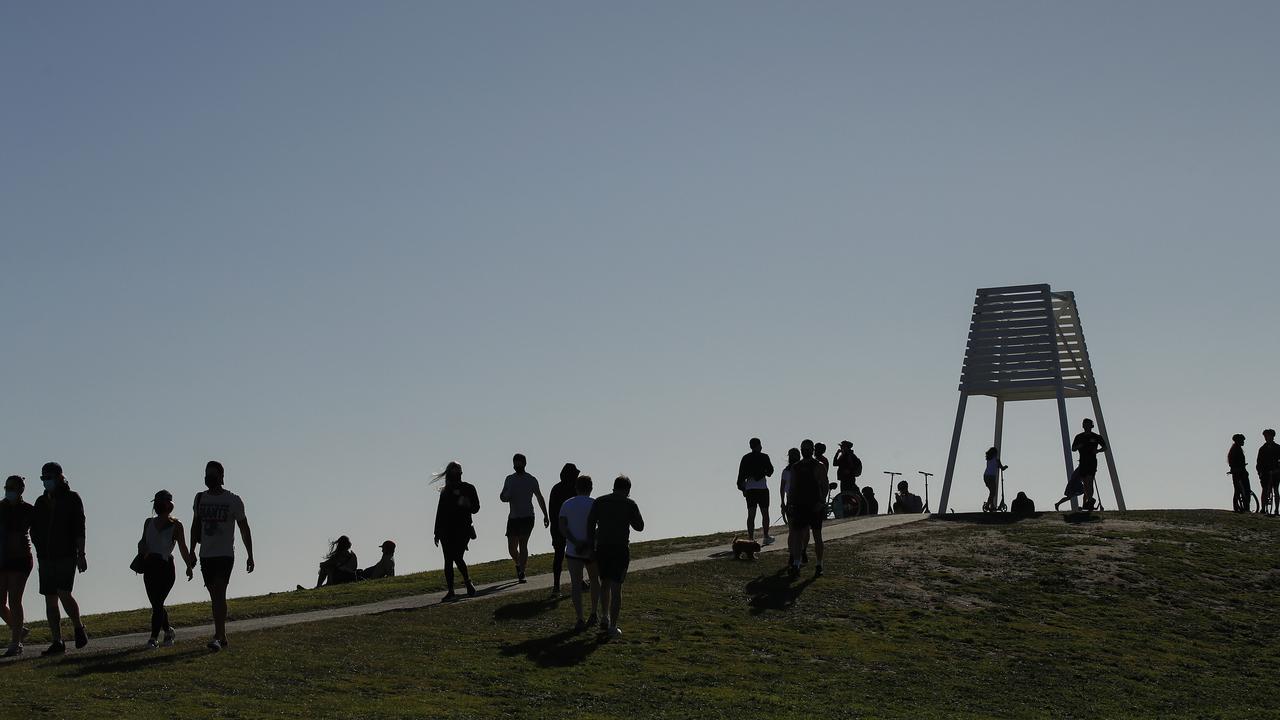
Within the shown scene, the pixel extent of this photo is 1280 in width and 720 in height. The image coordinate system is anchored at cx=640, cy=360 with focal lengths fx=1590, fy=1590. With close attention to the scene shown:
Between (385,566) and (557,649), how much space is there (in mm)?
12063

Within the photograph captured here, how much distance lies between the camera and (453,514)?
2459 cm

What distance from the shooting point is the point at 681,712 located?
17.5 meters

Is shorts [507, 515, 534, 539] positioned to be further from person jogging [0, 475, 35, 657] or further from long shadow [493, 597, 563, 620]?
person jogging [0, 475, 35, 657]

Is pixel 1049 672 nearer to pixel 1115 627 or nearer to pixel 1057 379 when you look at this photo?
pixel 1115 627

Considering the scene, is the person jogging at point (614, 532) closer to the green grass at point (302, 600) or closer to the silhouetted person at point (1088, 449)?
the green grass at point (302, 600)

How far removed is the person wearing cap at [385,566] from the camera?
31.5 meters

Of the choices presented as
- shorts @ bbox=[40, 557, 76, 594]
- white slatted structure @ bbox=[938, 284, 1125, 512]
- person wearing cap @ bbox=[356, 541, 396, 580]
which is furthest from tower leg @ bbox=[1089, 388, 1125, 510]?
shorts @ bbox=[40, 557, 76, 594]

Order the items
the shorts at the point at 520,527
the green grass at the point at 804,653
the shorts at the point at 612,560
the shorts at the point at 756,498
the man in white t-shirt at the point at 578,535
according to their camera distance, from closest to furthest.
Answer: the green grass at the point at 804,653, the shorts at the point at 612,560, the man in white t-shirt at the point at 578,535, the shorts at the point at 520,527, the shorts at the point at 756,498

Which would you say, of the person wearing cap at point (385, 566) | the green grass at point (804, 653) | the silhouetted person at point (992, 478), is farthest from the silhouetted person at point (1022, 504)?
the person wearing cap at point (385, 566)

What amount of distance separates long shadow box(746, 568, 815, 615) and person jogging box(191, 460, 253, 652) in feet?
26.6

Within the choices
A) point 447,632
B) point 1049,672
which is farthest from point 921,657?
point 447,632

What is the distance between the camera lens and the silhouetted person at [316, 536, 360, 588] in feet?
104

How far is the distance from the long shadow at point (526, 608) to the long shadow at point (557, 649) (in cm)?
153

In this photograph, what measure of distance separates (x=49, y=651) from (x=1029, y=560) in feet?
56.7
